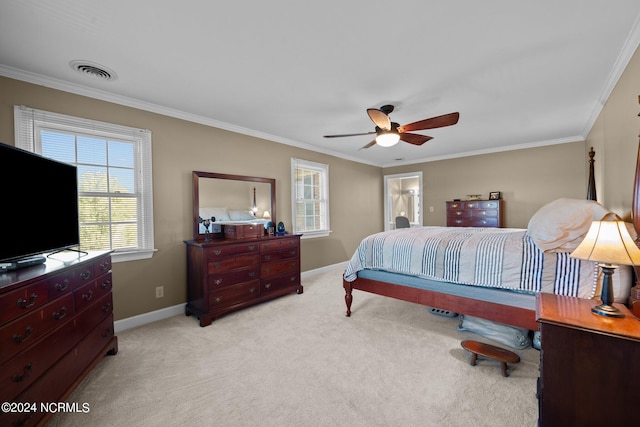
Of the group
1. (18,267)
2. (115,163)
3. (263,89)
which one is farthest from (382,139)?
(18,267)

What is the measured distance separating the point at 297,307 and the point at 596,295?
2.86m

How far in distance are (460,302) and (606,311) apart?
1115 mm

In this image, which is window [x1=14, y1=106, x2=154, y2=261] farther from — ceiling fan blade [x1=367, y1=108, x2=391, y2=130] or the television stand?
ceiling fan blade [x1=367, y1=108, x2=391, y2=130]

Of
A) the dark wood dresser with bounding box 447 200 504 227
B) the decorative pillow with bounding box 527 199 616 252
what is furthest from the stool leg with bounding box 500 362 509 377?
the dark wood dresser with bounding box 447 200 504 227

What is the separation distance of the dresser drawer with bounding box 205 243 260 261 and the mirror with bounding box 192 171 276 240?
0.44 metres

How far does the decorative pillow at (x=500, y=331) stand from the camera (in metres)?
2.45

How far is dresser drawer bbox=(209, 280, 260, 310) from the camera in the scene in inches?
123

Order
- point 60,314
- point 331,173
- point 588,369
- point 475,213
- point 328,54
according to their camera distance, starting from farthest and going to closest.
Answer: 1. point 331,173
2. point 475,213
3. point 328,54
4. point 60,314
5. point 588,369

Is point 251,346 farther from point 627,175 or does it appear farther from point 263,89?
point 627,175

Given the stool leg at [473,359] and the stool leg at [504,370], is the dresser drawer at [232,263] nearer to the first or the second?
the stool leg at [473,359]

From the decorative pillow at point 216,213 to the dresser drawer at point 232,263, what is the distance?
66 centimetres

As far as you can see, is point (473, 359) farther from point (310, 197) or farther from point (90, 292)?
point (310, 197)

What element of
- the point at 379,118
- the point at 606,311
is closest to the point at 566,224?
the point at 606,311

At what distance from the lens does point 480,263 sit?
239 cm
